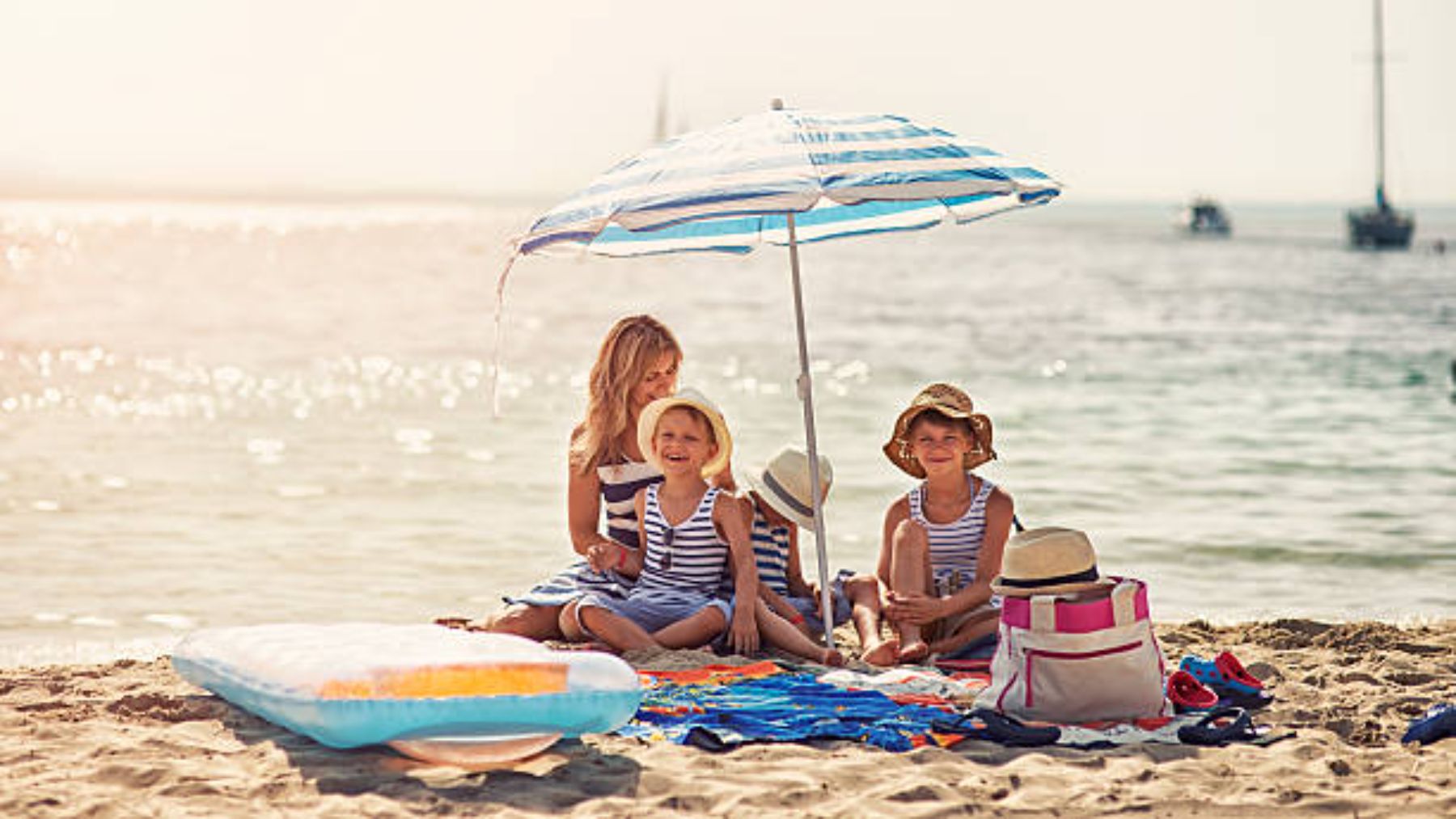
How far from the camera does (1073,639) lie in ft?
17.2

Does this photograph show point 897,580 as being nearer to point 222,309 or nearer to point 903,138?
point 903,138

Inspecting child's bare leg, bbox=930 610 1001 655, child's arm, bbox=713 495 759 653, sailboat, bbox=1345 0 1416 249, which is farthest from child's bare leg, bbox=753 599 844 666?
sailboat, bbox=1345 0 1416 249

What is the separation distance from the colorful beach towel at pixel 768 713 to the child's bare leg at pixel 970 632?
1.91 feet

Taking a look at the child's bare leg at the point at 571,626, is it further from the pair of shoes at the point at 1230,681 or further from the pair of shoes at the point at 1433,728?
the pair of shoes at the point at 1433,728

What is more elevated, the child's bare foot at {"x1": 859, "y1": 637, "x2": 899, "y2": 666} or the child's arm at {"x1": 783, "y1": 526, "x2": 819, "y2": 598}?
the child's arm at {"x1": 783, "y1": 526, "x2": 819, "y2": 598}

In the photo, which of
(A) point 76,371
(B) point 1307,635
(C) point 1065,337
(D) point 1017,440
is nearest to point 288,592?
(B) point 1307,635

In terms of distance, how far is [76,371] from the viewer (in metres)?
19.0

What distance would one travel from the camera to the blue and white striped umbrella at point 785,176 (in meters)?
5.53

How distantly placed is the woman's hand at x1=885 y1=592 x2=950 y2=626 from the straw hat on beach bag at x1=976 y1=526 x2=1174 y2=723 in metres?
0.89

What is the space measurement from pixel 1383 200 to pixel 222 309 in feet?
164

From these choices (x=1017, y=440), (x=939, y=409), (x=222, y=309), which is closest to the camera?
(x=939, y=409)

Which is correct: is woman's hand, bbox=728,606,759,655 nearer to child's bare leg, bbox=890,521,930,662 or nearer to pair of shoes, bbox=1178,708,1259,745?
child's bare leg, bbox=890,521,930,662

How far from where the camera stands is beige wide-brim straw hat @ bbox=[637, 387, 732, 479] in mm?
6324

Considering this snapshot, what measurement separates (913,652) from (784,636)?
1.51 ft
